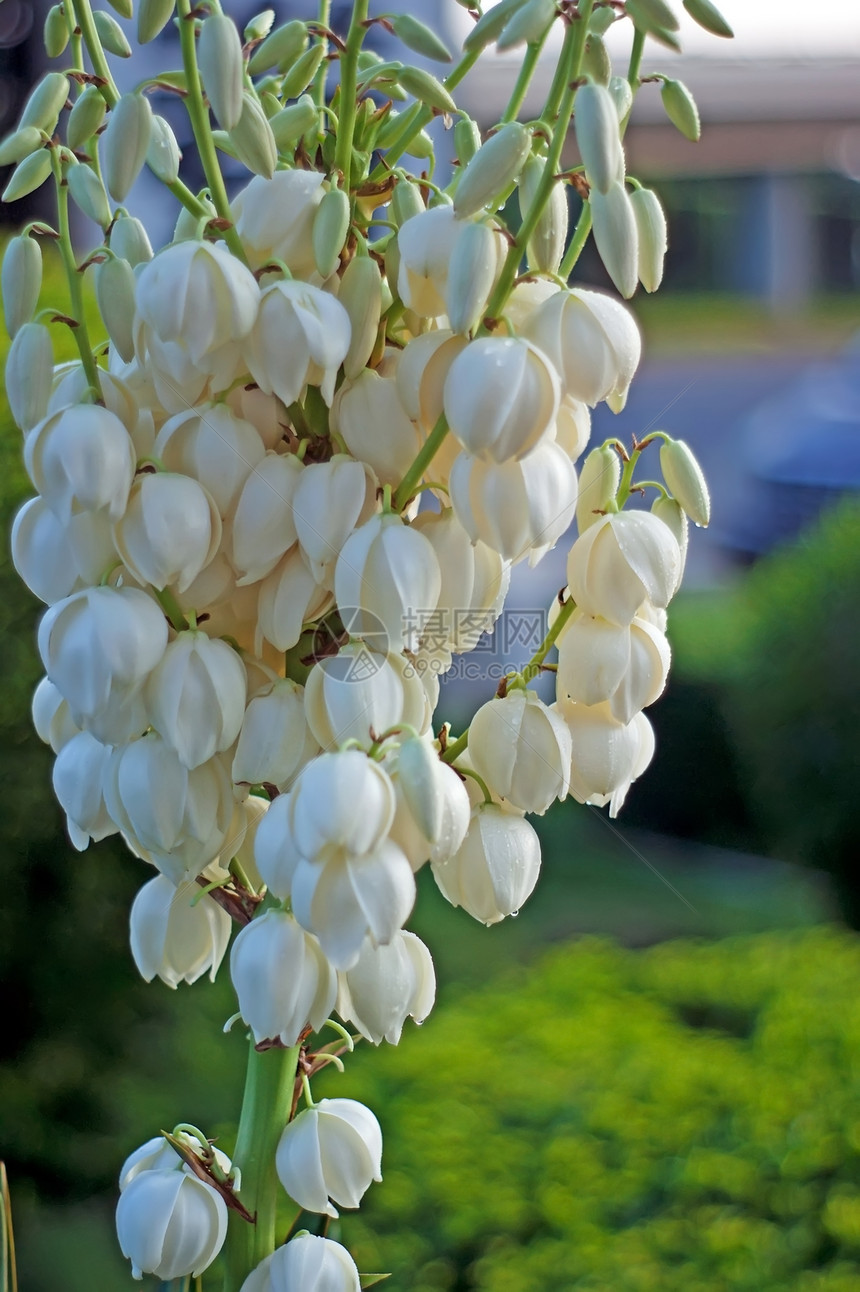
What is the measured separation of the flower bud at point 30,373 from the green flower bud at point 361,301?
0.11 metres

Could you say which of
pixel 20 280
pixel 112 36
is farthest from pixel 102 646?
pixel 112 36

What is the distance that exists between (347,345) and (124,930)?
3.10ft

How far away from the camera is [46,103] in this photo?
41 cm

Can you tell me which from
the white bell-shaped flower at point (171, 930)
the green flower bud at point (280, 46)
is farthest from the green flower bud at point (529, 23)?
the white bell-shaped flower at point (171, 930)

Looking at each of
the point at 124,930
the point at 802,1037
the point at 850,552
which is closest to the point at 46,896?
the point at 124,930

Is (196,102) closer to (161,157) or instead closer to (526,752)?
(161,157)

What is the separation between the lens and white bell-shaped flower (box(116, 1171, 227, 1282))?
0.45m

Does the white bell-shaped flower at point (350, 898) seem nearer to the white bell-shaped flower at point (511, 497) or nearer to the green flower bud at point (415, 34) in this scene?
the white bell-shaped flower at point (511, 497)

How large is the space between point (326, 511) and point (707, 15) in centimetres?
20

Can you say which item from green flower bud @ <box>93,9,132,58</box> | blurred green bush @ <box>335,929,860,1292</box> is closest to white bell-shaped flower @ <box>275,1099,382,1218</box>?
green flower bud @ <box>93,9,132,58</box>

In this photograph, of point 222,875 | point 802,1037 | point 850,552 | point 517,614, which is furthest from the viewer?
point 850,552

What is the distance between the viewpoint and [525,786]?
42 centimetres

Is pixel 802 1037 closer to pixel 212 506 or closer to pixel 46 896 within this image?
pixel 46 896

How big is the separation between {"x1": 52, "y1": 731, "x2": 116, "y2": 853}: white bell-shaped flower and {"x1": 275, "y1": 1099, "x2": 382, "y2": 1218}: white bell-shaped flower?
5.6 inches
